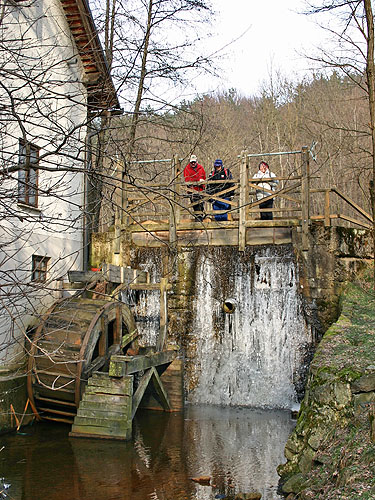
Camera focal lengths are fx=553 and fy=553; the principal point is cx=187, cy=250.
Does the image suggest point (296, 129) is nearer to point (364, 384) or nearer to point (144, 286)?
point (144, 286)

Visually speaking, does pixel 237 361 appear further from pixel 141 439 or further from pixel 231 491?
pixel 231 491

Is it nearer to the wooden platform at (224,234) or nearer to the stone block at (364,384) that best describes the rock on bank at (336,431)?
the stone block at (364,384)

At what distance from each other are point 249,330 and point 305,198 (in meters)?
2.77

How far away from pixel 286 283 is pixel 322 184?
1325cm

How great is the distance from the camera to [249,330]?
1083 cm

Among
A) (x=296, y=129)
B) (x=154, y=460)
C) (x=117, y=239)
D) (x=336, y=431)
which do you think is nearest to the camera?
(x=336, y=431)

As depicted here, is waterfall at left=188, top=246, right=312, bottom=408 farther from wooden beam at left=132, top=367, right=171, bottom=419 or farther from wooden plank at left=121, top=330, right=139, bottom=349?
wooden plank at left=121, top=330, right=139, bottom=349

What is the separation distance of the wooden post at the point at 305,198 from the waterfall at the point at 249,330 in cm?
44

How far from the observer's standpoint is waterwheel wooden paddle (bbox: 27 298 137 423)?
343 inches

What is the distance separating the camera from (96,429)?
8328 mm

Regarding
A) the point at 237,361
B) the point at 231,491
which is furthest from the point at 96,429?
the point at 237,361

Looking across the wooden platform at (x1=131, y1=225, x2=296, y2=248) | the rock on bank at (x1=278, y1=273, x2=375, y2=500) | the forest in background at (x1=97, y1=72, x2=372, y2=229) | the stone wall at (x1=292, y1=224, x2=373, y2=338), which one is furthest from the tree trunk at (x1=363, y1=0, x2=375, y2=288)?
the forest in background at (x1=97, y1=72, x2=372, y2=229)

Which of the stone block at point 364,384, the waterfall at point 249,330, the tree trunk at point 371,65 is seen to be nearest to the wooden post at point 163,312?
the waterfall at point 249,330

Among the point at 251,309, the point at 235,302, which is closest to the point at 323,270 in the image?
the point at 251,309
